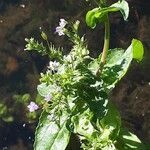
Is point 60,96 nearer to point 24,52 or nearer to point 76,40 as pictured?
point 76,40

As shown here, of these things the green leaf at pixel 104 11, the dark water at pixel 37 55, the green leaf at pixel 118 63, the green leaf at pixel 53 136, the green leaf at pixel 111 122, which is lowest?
the dark water at pixel 37 55

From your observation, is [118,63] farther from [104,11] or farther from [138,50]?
[104,11]

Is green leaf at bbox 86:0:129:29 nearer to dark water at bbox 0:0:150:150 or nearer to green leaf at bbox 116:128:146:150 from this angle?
green leaf at bbox 116:128:146:150

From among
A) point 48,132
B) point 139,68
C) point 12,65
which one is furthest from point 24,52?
point 48,132

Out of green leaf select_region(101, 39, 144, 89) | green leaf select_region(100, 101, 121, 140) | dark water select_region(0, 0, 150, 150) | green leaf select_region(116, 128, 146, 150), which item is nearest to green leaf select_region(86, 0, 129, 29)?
green leaf select_region(101, 39, 144, 89)

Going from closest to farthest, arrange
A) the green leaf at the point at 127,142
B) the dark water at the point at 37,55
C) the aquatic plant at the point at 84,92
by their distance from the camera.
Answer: the aquatic plant at the point at 84,92, the green leaf at the point at 127,142, the dark water at the point at 37,55

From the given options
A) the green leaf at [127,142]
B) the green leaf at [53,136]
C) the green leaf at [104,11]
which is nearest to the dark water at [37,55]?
the green leaf at [127,142]

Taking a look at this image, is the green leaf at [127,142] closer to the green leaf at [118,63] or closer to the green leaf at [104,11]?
the green leaf at [118,63]
